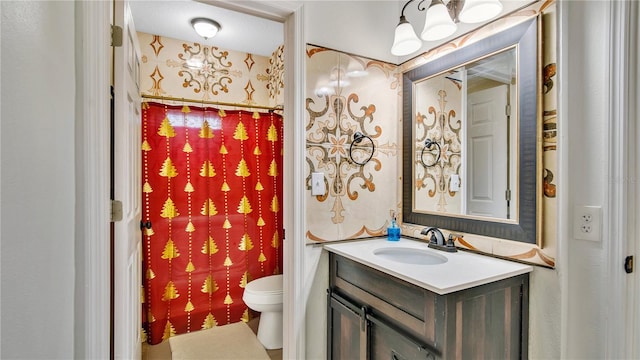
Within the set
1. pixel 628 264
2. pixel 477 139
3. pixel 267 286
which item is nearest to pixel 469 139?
pixel 477 139

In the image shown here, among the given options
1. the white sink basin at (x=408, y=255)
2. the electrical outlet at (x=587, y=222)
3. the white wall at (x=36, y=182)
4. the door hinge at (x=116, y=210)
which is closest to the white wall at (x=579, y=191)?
the electrical outlet at (x=587, y=222)

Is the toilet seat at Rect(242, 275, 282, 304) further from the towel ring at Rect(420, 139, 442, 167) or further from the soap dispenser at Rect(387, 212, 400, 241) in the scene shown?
the towel ring at Rect(420, 139, 442, 167)

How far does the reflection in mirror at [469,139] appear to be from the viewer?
130 centimetres

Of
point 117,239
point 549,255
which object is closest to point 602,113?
point 549,255

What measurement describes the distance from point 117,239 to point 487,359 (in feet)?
4.81

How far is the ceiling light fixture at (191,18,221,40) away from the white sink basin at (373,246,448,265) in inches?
79.1

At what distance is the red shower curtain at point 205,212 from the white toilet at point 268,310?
422 mm

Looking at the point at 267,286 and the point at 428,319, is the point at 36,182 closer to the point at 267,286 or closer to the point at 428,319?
the point at 428,319

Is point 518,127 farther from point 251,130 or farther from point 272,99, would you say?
point 272,99

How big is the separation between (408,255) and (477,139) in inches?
27.0

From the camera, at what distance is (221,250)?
2.47m

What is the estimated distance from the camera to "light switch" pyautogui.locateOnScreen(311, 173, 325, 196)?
1576 millimetres

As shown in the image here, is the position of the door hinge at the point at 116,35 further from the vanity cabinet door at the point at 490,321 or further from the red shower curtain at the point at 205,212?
the vanity cabinet door at the point at 490,321

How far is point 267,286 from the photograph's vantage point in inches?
88.6
